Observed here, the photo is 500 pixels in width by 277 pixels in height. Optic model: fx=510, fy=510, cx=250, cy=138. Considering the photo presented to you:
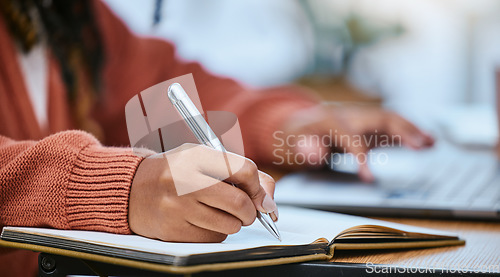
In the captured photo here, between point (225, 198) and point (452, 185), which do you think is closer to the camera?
point (225, 198)

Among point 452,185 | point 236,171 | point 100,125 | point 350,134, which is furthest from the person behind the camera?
point 100,125

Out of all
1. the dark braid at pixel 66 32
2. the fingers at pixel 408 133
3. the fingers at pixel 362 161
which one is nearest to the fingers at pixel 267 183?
the fingers at pixel 362 161

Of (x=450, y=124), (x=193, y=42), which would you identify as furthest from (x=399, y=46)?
(x=450, y=124)

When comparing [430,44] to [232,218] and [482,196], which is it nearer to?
[482,196]

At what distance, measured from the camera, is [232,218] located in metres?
0.34

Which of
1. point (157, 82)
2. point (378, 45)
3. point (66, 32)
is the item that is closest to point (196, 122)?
point (66, 32)

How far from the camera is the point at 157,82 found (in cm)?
103

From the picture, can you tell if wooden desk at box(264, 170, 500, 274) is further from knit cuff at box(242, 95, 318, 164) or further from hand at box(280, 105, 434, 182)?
knit cuff at box(242, 95, 318, 164)

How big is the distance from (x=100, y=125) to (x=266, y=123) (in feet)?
1.26

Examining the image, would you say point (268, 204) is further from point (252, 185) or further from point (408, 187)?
point (408, 187)

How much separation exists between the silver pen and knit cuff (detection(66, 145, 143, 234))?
0.17 ft

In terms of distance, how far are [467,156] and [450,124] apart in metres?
0.27

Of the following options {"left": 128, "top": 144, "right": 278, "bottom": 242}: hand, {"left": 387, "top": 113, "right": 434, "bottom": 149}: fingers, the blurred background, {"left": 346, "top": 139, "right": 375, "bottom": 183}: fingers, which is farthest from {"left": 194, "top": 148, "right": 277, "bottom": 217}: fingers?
the blurred background

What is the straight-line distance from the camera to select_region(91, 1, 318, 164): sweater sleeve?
0.83 m
